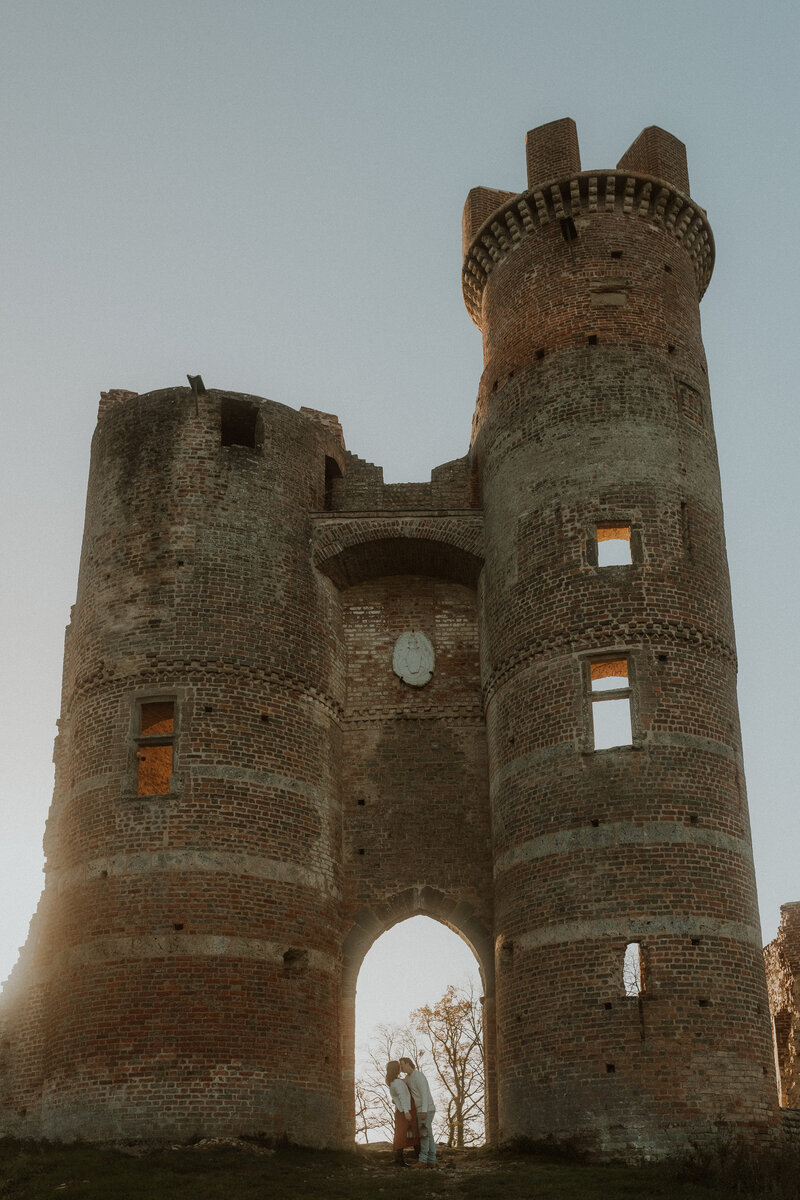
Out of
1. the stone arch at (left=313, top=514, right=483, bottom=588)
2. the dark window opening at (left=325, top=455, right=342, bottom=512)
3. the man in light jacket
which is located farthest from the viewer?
the dark window opening at (left=325, top=455, right=342, bottom=512)

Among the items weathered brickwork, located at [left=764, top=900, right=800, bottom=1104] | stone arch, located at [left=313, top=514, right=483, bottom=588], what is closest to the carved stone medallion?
stone arch, located at [left=313, top=514, right=483, bottom=588]

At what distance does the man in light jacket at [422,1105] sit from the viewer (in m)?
19.5

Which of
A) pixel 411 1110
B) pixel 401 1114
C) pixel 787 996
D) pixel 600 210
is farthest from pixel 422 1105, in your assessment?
pixel 600 210

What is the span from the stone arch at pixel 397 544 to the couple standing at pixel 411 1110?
10.4 meters

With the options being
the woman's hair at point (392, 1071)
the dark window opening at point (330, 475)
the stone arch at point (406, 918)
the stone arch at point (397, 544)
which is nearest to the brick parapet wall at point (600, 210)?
the dark window opening at point (330, 475)

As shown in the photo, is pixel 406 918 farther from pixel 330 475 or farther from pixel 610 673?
pixel 330 475

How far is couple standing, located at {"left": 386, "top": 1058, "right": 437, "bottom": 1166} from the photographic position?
1948 centimetres

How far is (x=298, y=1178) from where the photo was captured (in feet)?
60.7

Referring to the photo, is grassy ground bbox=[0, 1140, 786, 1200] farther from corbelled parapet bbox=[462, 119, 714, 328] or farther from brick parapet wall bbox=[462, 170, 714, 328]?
brick parapet wall bbox=[462, 170, 714, 328]

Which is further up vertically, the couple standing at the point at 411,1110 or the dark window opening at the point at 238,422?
the dark window opening at the point at 238,422

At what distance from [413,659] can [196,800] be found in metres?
6.02

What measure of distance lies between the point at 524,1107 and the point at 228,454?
1372 cm

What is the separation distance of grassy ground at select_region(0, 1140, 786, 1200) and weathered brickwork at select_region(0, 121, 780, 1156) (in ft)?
2.66

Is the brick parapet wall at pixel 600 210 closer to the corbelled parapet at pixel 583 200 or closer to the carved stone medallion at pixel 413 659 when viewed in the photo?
the corbelled parapet at pixel 583 200
